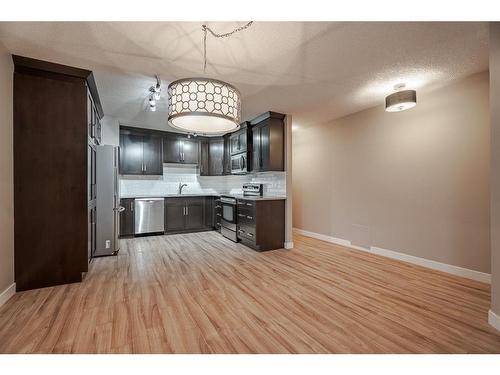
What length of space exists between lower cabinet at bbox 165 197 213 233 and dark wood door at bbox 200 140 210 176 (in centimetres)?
81

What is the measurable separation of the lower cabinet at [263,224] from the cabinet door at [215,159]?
205 cm

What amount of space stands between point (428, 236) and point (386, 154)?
4.54 ft

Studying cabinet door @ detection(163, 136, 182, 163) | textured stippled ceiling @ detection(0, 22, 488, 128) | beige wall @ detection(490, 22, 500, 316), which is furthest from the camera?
cabinet door @ detection(163, 136, 182, 163)

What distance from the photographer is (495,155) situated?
1823 millimetres

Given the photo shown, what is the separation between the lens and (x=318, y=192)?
5109 millimetres

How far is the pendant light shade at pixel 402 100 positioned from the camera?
3.04 metres

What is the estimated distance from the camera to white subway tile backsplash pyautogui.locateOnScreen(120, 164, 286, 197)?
5.20 m

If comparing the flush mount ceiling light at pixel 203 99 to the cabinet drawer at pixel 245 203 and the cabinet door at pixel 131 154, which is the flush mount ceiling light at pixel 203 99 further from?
the cabinet door at pixel 131 154

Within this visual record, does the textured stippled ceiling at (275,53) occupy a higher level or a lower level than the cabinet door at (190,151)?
higher

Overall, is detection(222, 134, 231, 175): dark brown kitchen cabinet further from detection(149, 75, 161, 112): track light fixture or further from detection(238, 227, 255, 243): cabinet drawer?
detection(149, 75, 161, 112): track light fixture

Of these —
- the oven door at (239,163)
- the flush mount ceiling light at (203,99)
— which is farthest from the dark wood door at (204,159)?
the flush mount ceiling light at (203,99)

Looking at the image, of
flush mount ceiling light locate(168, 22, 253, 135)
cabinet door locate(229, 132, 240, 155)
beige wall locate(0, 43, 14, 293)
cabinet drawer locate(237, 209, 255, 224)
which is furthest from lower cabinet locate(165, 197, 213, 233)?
flush mount ceiling light locate(168, 22, 253, 135)
